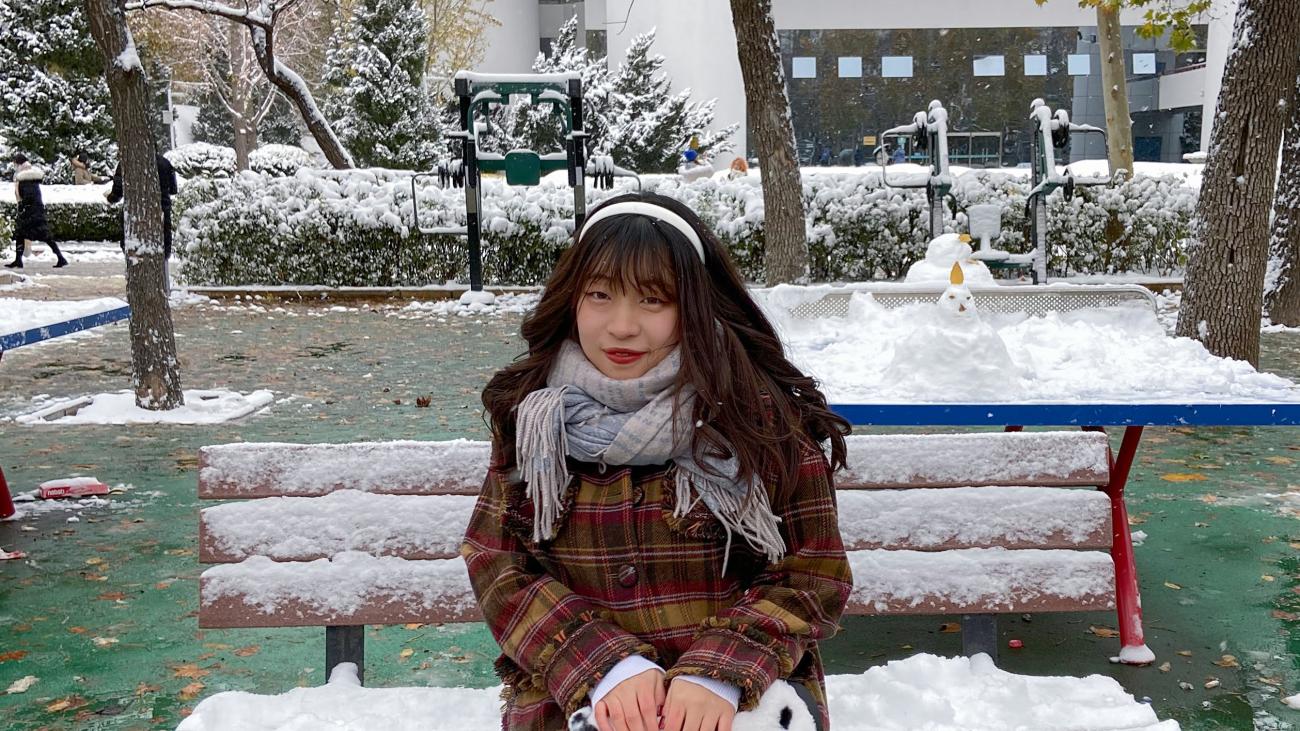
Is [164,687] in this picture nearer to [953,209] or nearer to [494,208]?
[494,208]

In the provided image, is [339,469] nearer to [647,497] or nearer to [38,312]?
[647,497]

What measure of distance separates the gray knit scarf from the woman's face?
0.10ft

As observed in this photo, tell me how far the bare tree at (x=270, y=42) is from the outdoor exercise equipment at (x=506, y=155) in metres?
2.88

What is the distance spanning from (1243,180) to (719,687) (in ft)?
22.7

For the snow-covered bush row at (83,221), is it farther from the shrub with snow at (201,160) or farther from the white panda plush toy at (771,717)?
the white panda plush toy at (771,717)

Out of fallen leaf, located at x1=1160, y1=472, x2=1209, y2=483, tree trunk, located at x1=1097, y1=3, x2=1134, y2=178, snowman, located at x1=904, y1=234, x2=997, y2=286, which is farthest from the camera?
tree trunk, located at x1=1097, y1=3, x2=1134, y2=178

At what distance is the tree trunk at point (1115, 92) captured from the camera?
1850 centimetres

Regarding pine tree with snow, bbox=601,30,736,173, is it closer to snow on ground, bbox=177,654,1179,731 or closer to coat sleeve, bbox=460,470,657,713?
snow on ground, bbox=177,654,1179,731

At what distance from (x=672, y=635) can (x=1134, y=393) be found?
87.9 inches

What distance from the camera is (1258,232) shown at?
7469 millimetres

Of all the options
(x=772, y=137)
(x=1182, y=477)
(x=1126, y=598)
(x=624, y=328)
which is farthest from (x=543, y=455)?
(x=772, y=137)

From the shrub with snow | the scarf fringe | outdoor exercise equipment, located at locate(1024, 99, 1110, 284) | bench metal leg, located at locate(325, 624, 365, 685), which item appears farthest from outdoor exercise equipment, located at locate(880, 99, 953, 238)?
the shrub with snow

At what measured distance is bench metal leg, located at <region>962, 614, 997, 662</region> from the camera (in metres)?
2.77

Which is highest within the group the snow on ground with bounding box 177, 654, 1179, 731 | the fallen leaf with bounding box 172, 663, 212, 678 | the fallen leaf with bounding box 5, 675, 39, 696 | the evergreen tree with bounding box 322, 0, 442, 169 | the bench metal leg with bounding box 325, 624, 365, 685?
the evergreen tree with bounding box 322, 0, 442, 169
